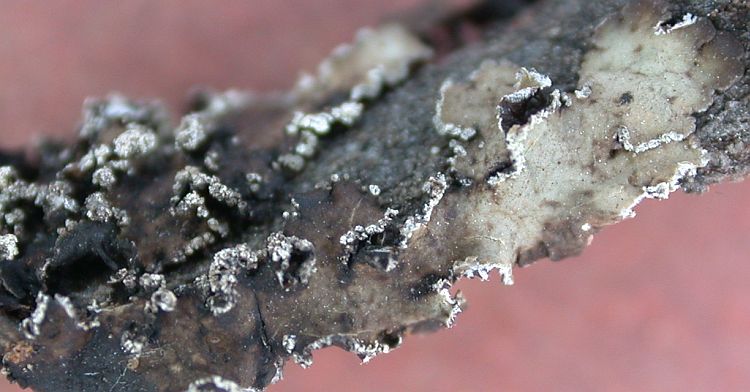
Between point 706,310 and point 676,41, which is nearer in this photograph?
point 676,41

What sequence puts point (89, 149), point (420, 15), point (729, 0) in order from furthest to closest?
1. point (420, 15)
2. point (89, 149)
3. point (729, 0)

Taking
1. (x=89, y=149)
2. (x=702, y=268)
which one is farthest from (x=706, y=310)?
(x=89, y=149)

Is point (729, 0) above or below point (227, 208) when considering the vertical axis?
above

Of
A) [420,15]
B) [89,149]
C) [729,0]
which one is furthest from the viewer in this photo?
[420,15]

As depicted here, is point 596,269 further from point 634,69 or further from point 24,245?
point 24,245

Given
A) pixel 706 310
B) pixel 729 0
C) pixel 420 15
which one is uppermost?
pixel 729 0

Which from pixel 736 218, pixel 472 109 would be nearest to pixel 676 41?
pixel 472 109

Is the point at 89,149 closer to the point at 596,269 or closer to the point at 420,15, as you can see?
the point at 420,15
